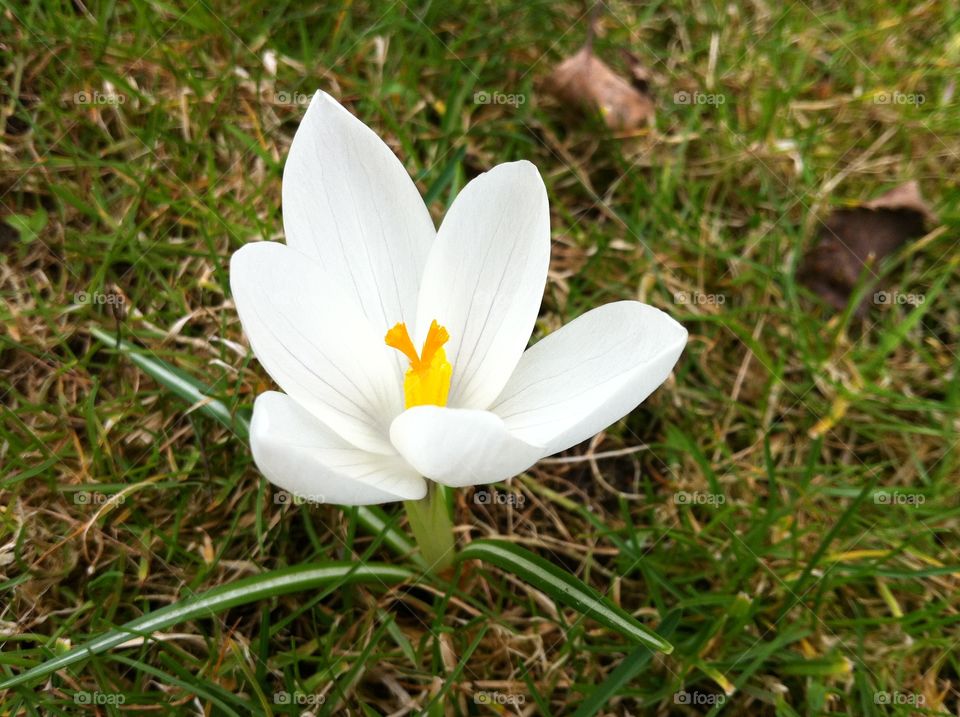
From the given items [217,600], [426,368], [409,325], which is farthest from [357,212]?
[217,600]

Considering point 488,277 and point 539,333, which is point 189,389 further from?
point 539,333

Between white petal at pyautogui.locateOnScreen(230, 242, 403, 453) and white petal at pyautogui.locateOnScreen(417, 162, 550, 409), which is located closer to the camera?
white petal at pyautogui.locateOnScreen(230, 242, 403, 453)

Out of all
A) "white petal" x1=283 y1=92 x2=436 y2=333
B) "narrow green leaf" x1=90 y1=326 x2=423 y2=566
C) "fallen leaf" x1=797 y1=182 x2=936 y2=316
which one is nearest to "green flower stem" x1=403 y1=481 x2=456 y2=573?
"narrow green leaf" x1=90 y1=326 x2=423 y2=566

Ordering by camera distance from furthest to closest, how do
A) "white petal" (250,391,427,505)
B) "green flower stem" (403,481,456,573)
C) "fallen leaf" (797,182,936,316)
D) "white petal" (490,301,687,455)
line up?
"fallen leaf" (797,182,936,316) → "green flower stem" (403,481,456,573) → "white petal" (490,301,687,455) → "white petal" (250,391,427,505)

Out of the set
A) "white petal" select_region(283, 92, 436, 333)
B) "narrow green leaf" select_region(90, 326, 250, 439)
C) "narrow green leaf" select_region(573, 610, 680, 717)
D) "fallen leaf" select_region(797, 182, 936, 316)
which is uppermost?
"white petal" select_region(283, 92, 436, 333)

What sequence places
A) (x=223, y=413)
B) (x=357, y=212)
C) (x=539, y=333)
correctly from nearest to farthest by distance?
(x=357, y=212) → (x=223, y=413) → (x=539, y=333)

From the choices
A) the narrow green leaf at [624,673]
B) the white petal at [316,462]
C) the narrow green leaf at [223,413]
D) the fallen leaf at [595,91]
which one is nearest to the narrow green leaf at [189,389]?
the narrow green leaf at [223,413]

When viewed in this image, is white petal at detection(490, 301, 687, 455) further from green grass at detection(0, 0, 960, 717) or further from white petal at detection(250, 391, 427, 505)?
green grass at detection(0, 0, 960, 717)

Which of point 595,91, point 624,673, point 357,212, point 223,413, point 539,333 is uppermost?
point 357,212
